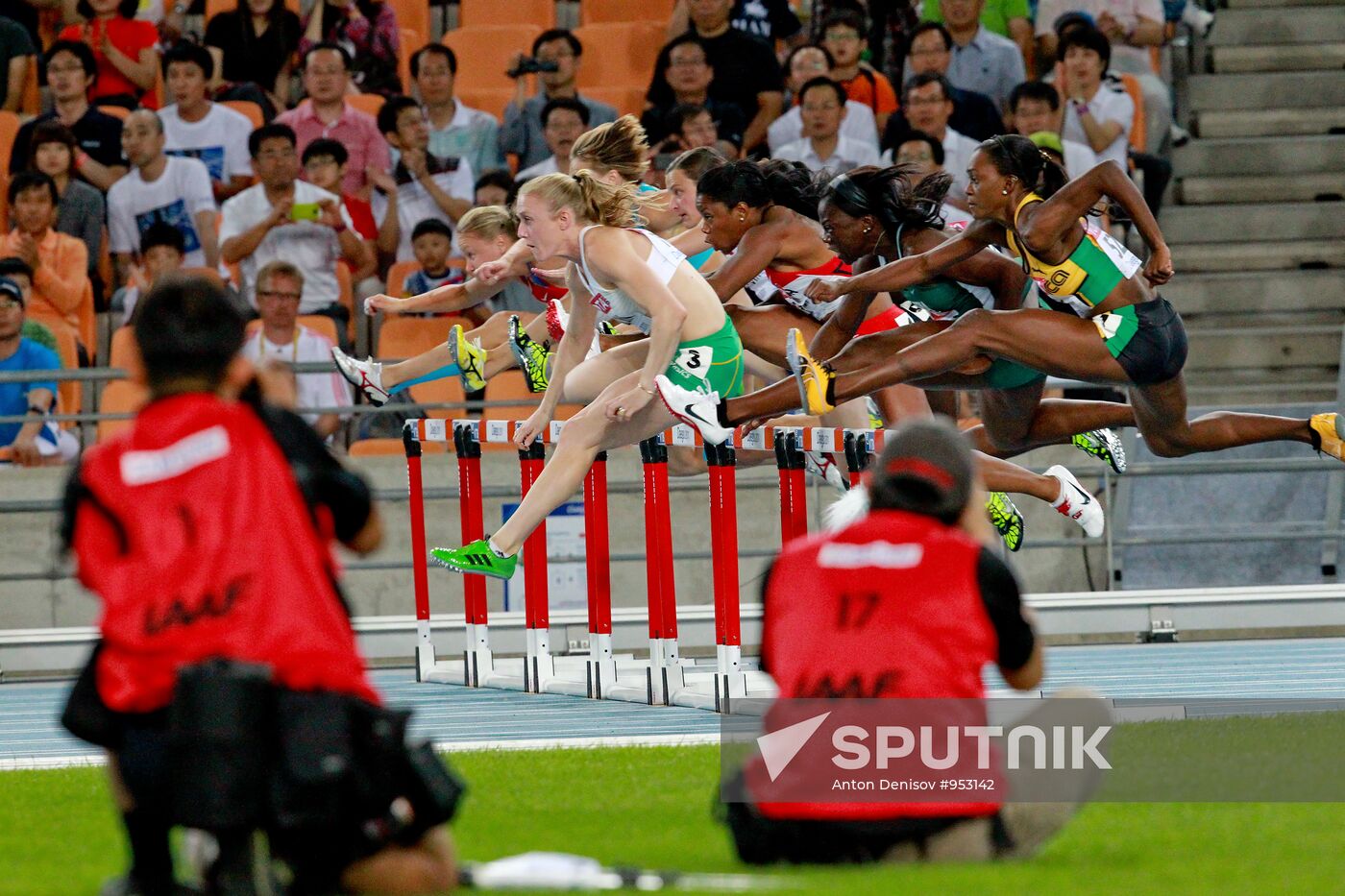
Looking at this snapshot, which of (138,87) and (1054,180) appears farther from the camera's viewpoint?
(138,87)

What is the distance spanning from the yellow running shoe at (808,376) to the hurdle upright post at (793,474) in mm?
139

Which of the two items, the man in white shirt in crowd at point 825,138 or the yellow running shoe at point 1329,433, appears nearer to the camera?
the yellow running shoe at point 1329,433

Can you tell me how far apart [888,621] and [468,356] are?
21.7 feet

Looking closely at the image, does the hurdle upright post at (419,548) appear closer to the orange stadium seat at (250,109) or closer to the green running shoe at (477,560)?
the green running shoe at (477,560)

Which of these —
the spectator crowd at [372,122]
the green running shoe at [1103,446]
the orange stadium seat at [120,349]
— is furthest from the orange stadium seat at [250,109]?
the green running shoe at [1103,446]

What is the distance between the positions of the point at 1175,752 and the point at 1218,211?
873 centimetres

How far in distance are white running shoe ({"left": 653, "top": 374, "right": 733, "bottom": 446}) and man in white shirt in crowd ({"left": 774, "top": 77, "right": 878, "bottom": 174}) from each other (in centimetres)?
507

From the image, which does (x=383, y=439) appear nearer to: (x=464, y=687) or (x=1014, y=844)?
(x=464, y=687)

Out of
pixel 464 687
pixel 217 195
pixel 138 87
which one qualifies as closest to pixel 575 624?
pixel 464 687

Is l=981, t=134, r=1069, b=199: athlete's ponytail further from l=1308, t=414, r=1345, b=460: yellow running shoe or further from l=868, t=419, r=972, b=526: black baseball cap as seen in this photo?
l=868, t=419, r=972, b=526: black baseball cap

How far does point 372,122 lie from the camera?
14.5 m

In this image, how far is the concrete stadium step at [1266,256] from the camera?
14781mm

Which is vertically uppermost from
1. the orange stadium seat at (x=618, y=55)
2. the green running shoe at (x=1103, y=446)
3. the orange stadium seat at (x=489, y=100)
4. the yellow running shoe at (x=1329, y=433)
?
the orange stadium seat at (x=618, y=55)

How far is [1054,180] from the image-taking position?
8.99 meters
